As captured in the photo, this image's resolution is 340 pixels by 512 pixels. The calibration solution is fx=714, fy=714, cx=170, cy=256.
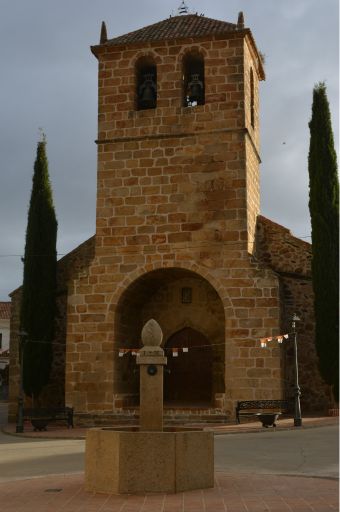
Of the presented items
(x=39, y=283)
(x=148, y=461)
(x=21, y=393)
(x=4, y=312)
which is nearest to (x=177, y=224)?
(x=39, y=283)

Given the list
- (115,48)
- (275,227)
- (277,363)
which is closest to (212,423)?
(277,363)

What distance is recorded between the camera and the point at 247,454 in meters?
12.3

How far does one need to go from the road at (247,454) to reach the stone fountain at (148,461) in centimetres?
192

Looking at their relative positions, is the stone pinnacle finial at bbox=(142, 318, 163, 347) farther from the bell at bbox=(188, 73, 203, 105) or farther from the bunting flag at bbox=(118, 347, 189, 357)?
the bell at bbox=(188, 73, 203, 105)

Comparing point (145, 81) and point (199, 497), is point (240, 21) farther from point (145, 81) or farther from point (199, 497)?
point (199, 497)

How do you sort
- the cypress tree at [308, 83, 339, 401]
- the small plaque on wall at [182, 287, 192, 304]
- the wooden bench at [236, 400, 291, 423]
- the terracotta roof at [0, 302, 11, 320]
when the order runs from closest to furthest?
the wooden bench at [236, 400, 291, 423] → the cypress tree at [308, 83, 339, 401] → the small plaque on wall at [182, 287, 192, 304] → the terracotta roof at [0, 302, 11, 320]

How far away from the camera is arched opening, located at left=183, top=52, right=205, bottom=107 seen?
69.1 feet

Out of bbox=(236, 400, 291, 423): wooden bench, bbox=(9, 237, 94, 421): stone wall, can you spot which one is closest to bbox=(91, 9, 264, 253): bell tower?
bbox=(9, 237, 94, 421): stone wall

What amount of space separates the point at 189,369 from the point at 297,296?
402 cm

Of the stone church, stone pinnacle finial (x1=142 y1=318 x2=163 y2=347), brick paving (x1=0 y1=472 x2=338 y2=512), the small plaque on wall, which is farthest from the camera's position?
the small plaque on wall

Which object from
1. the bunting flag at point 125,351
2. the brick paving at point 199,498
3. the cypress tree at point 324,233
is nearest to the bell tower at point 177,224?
the bunting flag at point 125,351

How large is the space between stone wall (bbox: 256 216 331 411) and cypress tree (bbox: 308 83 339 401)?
3.65 ft

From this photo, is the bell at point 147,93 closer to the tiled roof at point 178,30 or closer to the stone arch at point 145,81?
the stone arch at point 145,81

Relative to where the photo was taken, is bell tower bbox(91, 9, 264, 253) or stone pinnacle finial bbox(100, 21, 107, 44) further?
stone pinnacle finial bbox(100, 21, 107, 44)
